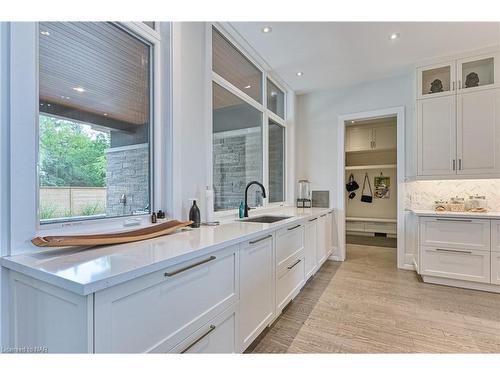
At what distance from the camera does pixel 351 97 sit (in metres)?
4.06

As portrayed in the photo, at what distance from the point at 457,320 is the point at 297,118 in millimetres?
3453

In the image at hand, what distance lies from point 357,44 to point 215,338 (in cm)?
323

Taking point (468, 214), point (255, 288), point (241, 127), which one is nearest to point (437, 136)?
point (468, 214)

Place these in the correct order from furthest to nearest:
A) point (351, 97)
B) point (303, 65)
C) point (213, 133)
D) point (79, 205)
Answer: point (351, 97), point (303, 65), point (213, 133), point (79, 205)

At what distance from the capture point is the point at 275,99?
3990 mm

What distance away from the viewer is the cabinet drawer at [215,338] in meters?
1.14

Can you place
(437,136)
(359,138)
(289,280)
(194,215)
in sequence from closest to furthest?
1. (194,215)
2. (289,280)
3. (437,136)
4. (359,138)

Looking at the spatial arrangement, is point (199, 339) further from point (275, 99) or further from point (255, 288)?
point (275, 99)

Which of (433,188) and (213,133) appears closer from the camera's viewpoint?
(213,133)

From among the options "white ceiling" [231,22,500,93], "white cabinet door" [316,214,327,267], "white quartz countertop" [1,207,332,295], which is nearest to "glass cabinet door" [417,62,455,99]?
"white ceiling" [231,22,500,93]
